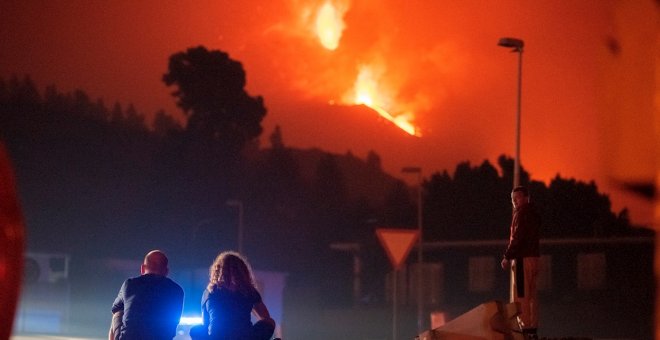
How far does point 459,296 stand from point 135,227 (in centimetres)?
2585

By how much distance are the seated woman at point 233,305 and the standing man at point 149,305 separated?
62 centimetres

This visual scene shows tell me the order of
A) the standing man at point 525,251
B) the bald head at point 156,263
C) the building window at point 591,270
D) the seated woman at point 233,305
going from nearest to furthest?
the seated woman at point 233,305, the bald head at point 156,263, the standing man at point 525,251, the building window at point 591,270

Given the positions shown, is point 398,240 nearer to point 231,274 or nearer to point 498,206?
point 231,274

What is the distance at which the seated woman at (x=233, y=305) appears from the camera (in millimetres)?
5965

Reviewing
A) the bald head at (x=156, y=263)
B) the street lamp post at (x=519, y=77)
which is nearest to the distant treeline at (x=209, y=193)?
the street lamp post at (x=519, y=77)

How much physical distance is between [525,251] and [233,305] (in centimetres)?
419

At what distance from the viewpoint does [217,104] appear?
6838cm

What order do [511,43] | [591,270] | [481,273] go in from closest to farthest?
[511,43]
[591,270]
[481,273]

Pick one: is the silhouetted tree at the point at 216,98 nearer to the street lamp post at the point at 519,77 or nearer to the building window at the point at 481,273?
the building window at the point at 481,273

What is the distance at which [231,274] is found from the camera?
6051mm

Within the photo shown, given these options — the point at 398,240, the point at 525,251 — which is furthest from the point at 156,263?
the point at 398,240

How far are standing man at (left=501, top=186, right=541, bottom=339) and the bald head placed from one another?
12.2 ft

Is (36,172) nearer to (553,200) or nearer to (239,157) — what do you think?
(239,157)

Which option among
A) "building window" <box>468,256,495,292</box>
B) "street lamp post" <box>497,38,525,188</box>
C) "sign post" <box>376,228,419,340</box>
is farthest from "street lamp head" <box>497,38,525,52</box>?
"building window" <box>468,256,495,292</box>
